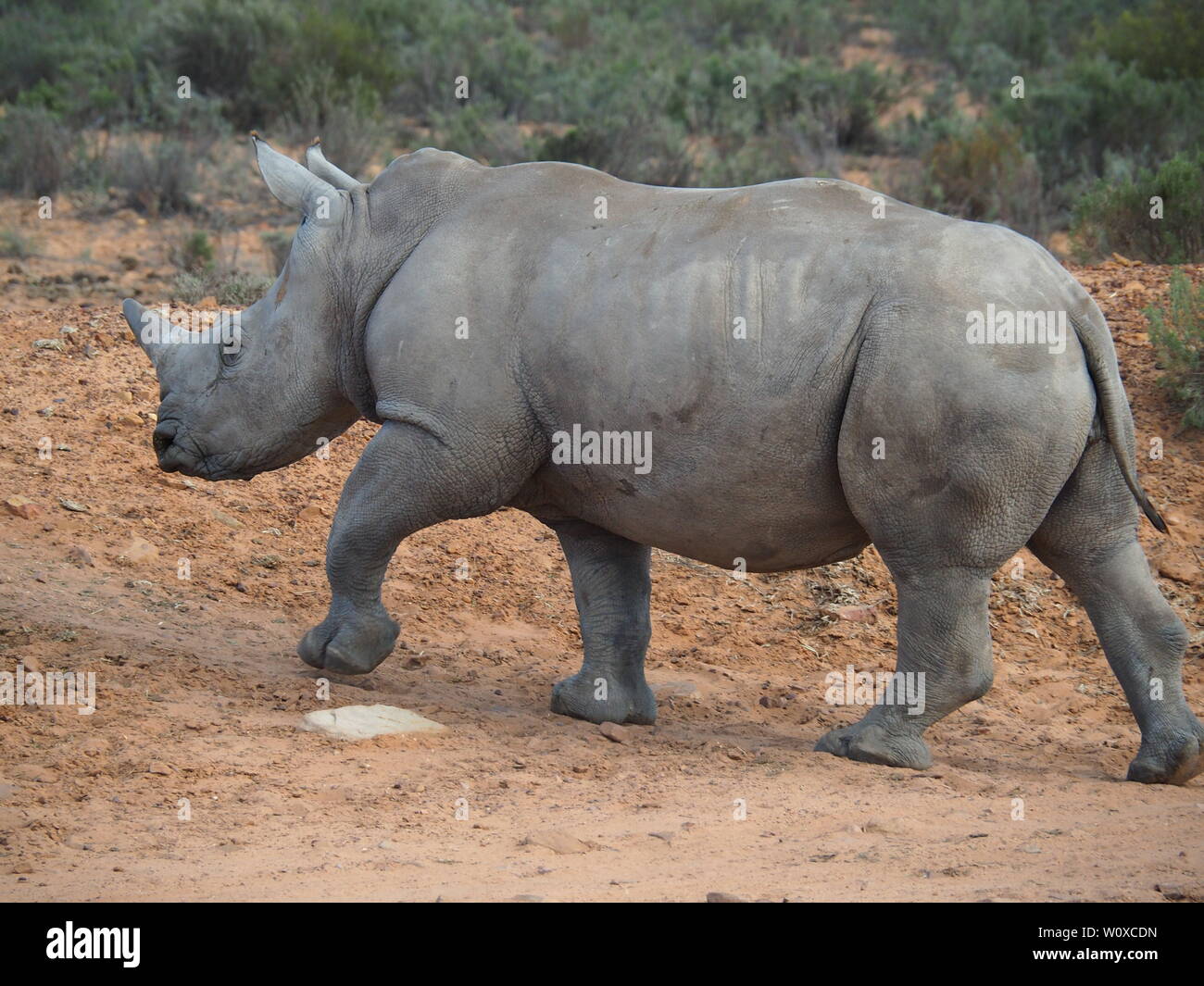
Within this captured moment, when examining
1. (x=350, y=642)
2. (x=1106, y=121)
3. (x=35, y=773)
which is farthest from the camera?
(x=1106, y=121)

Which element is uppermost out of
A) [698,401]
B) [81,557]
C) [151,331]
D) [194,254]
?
[194,254]

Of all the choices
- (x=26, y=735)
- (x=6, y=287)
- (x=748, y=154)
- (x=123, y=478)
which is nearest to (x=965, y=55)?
(x=748, y=154)

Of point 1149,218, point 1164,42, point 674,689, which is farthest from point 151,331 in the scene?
point 1164,42

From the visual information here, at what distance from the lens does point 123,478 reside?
26.0 ft

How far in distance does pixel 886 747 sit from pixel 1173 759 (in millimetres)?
1008

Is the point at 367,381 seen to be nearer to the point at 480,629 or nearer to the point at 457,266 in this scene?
the point at 457,266

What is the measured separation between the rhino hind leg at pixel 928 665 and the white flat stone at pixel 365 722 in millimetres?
1537

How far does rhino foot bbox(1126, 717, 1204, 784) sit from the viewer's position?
5.47 meters

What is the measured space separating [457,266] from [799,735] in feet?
7.41

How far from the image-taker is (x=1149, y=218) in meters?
10.9

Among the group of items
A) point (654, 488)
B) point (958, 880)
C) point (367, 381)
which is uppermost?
point (367, 381)

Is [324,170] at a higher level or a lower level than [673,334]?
higher

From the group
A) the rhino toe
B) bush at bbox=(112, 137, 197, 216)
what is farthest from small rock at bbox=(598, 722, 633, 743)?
bush at bbox=(112, 137, 197, 216)

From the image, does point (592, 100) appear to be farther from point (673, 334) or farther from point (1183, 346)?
point (673, 334)
